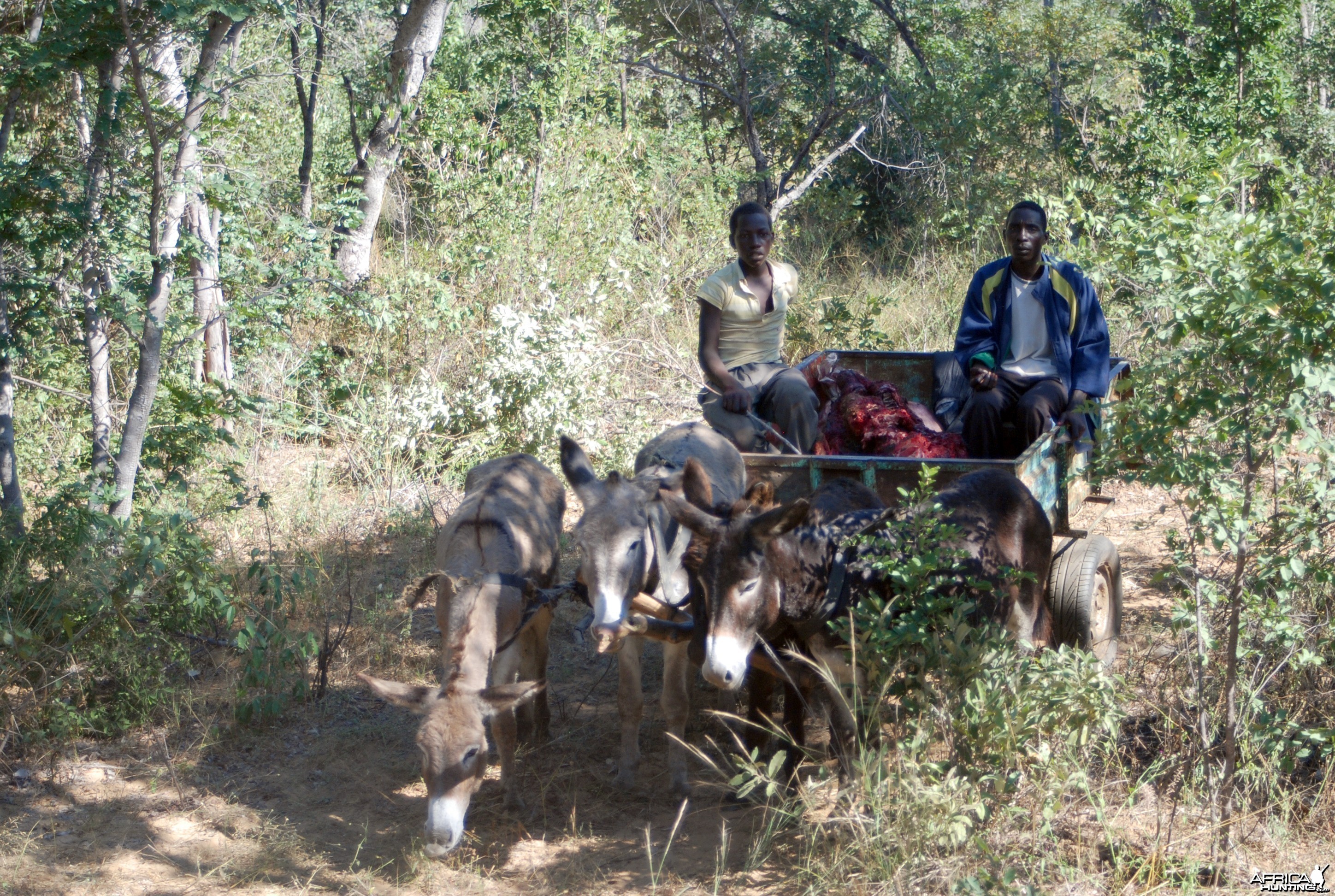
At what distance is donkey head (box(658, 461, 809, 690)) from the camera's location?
12.4 feet

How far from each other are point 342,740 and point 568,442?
196cm

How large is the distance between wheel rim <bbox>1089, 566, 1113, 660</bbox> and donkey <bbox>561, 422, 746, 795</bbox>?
71.7 inches

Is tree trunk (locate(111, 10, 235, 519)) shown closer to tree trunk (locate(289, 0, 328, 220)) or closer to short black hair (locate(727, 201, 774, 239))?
short black hair (locate(727, 201, 774, 239))

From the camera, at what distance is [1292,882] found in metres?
3.58

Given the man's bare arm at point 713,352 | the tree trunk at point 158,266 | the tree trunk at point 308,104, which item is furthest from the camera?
the tree trunk at point 308,104

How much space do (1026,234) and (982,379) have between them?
844mm

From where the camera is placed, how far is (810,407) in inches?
228

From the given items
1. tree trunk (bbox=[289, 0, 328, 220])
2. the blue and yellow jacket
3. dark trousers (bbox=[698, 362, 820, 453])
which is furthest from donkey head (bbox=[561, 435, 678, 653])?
tree trunk (bbox=[289, 0, 328, 220])

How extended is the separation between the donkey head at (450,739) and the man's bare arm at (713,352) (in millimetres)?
2269

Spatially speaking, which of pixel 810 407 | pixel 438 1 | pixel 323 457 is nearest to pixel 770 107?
pixel 438 1

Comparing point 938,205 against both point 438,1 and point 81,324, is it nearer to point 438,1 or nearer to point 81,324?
point 438,1

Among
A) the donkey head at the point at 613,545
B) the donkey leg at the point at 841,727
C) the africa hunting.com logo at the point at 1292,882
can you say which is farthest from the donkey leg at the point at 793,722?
the africa hunting.com logo at the point at 1292,882

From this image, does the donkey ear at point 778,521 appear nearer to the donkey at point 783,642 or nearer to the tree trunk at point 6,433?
the donkey at point 783,642

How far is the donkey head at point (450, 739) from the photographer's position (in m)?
4.05
